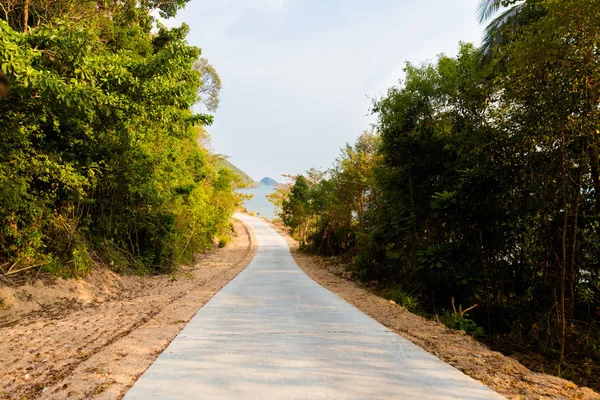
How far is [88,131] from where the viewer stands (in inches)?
287

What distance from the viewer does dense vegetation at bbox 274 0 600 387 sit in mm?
4996

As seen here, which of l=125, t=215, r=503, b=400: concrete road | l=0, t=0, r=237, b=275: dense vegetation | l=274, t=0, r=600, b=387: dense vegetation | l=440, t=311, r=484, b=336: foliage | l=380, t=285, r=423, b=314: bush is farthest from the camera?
l=380, t=285, r=423, b=314: bush

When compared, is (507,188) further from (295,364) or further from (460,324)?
(295,364)

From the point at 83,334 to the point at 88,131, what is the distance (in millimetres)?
4546

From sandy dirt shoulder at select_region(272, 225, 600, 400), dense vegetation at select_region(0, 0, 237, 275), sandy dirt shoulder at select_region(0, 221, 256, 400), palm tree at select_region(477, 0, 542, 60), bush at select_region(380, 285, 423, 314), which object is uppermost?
palm tree at select_region(477, 0, 542, 60)

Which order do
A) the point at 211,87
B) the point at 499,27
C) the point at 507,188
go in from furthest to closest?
the point at 211,87, the point at 499,27, the point at 507,188

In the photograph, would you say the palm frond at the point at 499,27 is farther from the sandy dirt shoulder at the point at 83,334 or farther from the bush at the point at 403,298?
the sandy dirt shoulder at the point at 83,334

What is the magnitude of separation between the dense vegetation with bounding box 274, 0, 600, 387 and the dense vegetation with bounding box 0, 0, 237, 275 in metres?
5.85

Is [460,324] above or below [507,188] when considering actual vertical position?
below

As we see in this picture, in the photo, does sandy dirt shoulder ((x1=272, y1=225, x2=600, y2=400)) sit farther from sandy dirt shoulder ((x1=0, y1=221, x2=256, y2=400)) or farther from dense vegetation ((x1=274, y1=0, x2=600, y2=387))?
sandy dirt shoulder ((x1=0, y1=221, x2=256, y2=400))

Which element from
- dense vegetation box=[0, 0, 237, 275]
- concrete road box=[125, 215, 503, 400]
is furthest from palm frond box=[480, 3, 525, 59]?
concrete road box=[125, 215, 503, 400]

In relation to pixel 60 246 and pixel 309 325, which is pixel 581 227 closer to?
pixel 309 325

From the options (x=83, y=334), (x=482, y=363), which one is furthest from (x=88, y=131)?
(x=482, y=363)

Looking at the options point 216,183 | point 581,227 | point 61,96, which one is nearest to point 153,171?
point 61,96
